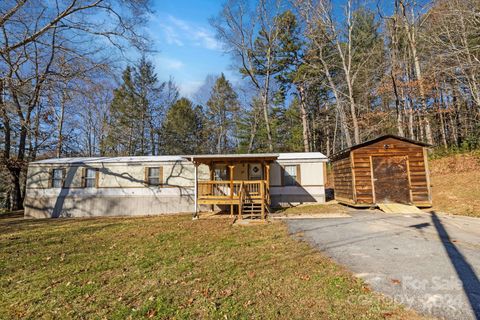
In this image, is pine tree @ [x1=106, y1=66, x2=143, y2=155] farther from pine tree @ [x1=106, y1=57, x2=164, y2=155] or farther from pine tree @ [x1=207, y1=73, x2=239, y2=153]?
pine tree @ [x1=207, y1=73, x2=239, y2=153]

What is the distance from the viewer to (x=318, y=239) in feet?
20.3

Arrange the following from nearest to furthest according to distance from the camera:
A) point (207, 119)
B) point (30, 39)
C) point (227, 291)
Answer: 1. point (227, 291)
2. point (30, 39)
3. point (207, 119)

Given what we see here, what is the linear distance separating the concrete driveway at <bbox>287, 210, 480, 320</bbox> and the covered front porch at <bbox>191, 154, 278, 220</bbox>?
2335mm

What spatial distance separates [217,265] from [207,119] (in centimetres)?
2251

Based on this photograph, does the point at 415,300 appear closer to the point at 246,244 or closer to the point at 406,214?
the point at 246,244

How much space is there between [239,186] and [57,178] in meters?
10.4

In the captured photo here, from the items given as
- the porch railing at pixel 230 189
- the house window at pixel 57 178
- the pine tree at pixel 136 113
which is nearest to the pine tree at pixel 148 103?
the pine tree at pixel 136 113

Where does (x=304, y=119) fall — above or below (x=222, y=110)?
below

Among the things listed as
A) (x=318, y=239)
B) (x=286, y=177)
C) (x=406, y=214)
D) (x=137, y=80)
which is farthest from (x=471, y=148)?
(x=137, y=80)

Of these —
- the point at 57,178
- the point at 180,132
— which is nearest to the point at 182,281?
the point at 57,178

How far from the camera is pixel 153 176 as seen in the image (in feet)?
42.6

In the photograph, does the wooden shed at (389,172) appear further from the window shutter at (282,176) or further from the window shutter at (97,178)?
the window shutter at (97,178)

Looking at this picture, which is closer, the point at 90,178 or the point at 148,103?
the point at 90,178

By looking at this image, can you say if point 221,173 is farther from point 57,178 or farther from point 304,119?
point 304,119
